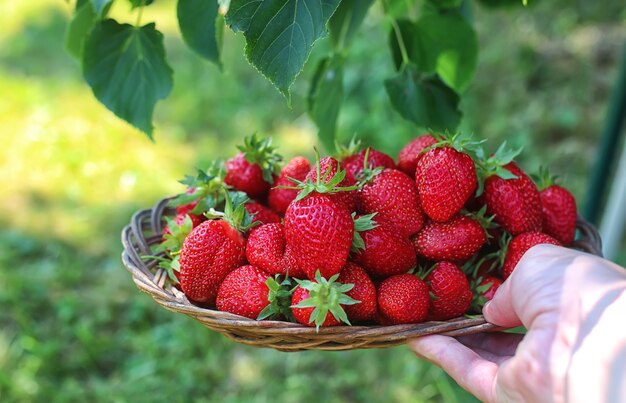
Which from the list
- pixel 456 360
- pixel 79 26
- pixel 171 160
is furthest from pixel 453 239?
pixel 171 160

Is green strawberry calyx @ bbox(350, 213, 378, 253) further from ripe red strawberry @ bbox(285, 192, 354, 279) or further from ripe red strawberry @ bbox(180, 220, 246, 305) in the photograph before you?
ripe red strawberry @ bbox(180, 220, 246, 305)

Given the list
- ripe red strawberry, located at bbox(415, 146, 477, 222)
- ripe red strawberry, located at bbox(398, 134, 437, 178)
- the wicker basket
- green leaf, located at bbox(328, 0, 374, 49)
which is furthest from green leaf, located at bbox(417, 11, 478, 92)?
the wicker basket

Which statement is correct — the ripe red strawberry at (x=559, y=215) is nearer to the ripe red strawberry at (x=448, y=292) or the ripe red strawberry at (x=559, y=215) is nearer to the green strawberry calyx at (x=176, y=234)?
the ripe red strawberry at (x=448, y=292)

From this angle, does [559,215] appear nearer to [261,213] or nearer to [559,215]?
[559,215]

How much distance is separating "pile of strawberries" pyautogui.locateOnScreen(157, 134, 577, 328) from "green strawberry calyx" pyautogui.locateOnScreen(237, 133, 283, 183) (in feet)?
0.09

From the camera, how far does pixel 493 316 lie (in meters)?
1.03

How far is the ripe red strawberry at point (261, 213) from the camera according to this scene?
120 cm

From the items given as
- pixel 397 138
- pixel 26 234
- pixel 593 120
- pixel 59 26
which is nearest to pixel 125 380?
pixel 26 234

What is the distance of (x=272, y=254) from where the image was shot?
1.07 m

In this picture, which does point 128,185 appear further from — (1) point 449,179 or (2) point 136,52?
(1) point 449,179

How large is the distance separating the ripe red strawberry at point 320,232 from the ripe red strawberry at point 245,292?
7 cm

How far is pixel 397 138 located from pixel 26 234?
5.12 feet

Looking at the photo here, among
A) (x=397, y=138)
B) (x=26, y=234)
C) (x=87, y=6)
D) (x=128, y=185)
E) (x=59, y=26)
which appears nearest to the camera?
(x=87, y=6)

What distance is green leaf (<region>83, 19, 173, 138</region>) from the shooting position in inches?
49.5
